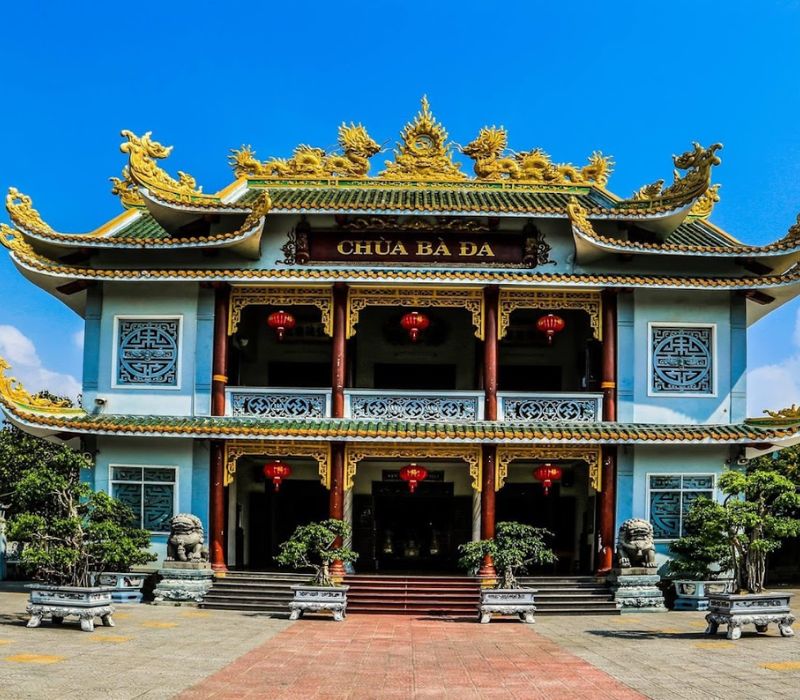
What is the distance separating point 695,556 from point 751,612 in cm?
347

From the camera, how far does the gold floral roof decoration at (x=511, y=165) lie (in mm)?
19641

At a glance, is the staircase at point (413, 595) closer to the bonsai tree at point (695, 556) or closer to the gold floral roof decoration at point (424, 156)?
the bonsai tree at point (695, 556)

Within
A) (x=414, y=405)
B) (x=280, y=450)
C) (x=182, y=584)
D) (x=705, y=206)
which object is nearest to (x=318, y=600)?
(x=182, y=584)

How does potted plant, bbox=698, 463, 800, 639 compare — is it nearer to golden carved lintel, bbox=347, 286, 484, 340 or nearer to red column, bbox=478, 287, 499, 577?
red column, bbox=478, 287, 499, 577

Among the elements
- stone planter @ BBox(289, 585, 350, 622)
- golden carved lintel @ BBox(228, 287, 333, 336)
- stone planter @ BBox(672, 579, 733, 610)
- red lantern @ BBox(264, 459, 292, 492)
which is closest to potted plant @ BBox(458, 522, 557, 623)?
stone planter @ BBox(289, 585, 350, 622)

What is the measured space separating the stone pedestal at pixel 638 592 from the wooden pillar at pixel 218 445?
6.73 meters

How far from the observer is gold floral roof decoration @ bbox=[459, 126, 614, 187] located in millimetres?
19641

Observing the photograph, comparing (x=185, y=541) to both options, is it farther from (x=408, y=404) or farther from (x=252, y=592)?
(x=408, y=404)

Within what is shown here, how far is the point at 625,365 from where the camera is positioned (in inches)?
682

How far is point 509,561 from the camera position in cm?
1477

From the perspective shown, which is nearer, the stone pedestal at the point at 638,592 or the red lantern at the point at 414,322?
the stone pedestal at the point at 638,592

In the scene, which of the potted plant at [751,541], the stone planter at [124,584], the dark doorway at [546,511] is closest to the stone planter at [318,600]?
the stone planter at [124,584]

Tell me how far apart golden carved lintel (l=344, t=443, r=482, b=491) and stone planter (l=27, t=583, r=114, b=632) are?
5.41 m

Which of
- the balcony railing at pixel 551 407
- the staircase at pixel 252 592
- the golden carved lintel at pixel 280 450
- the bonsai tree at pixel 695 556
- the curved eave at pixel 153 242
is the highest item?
the curved eave at pixel 153 242
